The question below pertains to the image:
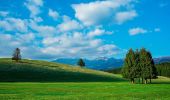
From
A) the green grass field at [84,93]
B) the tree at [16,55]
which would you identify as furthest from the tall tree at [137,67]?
the tree at [16,55]

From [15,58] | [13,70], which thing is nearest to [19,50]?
[15,58]

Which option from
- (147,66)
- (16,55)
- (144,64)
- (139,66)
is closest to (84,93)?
(147,66)

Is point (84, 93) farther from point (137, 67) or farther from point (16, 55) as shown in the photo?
point (16, 55)

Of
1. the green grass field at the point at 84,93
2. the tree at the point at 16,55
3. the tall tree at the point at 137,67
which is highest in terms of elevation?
the tree at the point at 16,55

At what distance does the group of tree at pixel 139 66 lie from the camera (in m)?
116

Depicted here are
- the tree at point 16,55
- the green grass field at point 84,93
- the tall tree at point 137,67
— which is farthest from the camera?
the tree at point 16,55

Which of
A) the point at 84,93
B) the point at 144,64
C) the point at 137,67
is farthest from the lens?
the point at 137,67

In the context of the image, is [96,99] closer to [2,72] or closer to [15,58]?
[2,72]

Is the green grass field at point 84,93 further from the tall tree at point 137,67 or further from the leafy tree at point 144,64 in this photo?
the tall tree at point 137,67

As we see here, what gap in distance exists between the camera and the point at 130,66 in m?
120

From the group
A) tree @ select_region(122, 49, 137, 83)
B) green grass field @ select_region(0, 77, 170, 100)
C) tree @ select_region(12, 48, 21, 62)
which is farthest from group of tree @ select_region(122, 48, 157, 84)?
tree @ select_region(12, 48, 21, 62)

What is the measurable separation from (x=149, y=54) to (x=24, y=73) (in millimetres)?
51243

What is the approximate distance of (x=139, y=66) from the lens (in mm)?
118875

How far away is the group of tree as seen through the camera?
11625cm
